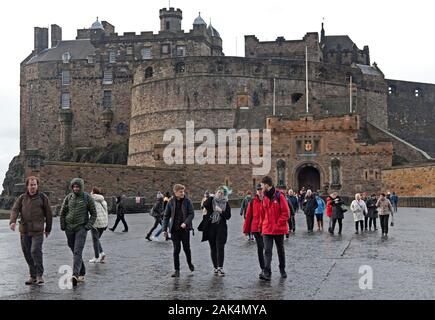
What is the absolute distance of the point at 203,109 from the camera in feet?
149

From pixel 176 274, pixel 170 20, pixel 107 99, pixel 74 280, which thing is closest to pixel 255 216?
pixel 176 274

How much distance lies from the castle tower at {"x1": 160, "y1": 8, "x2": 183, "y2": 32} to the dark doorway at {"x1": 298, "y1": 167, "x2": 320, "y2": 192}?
70.1ft

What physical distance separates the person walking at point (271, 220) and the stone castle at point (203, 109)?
2277 centimetres

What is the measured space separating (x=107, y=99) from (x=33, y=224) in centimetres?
4394

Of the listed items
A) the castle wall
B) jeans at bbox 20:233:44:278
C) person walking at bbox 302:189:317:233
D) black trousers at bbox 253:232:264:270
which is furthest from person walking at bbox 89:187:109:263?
the castle wall

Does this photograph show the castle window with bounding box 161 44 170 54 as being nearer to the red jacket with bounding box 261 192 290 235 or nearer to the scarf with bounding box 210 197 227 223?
the scarf with bounding box 210 197 227 223

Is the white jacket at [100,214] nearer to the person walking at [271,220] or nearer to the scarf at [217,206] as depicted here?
the scarf at [217,206]

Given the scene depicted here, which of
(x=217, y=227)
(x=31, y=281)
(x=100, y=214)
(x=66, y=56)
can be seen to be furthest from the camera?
(x=66, y=56)

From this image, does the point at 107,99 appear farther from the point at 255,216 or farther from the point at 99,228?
the point at 255,216

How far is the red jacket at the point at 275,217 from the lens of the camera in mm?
8875

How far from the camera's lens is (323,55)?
5647cm

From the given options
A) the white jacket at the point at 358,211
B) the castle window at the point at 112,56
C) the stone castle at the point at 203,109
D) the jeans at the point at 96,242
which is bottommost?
the jeans at the point at 96,242

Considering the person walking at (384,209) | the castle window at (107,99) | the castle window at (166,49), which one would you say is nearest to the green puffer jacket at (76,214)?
the person walking at (384,209)
